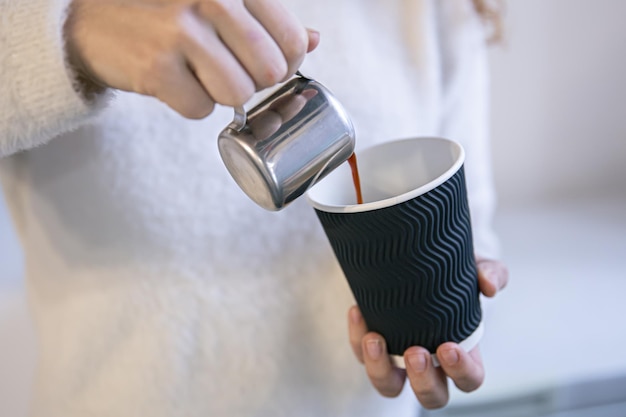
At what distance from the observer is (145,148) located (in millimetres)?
491

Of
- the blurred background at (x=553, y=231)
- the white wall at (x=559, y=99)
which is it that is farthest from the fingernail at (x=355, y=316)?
the white wall at (x=559, y=99)

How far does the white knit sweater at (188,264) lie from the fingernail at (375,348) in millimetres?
111

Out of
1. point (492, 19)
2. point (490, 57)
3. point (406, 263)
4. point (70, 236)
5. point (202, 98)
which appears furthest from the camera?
point (490, 57)

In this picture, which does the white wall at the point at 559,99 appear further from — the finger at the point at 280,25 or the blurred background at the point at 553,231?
the finger at the point at 280,25

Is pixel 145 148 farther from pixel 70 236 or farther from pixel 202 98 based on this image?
pixel 202 98

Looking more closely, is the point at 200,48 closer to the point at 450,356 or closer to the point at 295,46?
the point at 295,46

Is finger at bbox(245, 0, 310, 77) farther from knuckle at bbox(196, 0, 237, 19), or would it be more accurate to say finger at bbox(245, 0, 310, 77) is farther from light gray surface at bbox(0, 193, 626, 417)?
light gray surface at bbox(0, 193, 626, 417)

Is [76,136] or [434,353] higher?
[76,136]

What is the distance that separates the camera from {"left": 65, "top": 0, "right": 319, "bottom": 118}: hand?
0.29 meters

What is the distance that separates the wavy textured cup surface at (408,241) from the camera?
0.38m

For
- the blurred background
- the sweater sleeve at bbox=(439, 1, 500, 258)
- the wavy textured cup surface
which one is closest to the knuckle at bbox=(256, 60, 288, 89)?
the wavy textured cup surface

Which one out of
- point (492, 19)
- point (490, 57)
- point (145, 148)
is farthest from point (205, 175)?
point (490, 57)

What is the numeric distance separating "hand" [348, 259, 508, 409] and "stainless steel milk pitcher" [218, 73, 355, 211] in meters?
0.17

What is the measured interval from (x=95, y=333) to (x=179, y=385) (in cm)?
8
